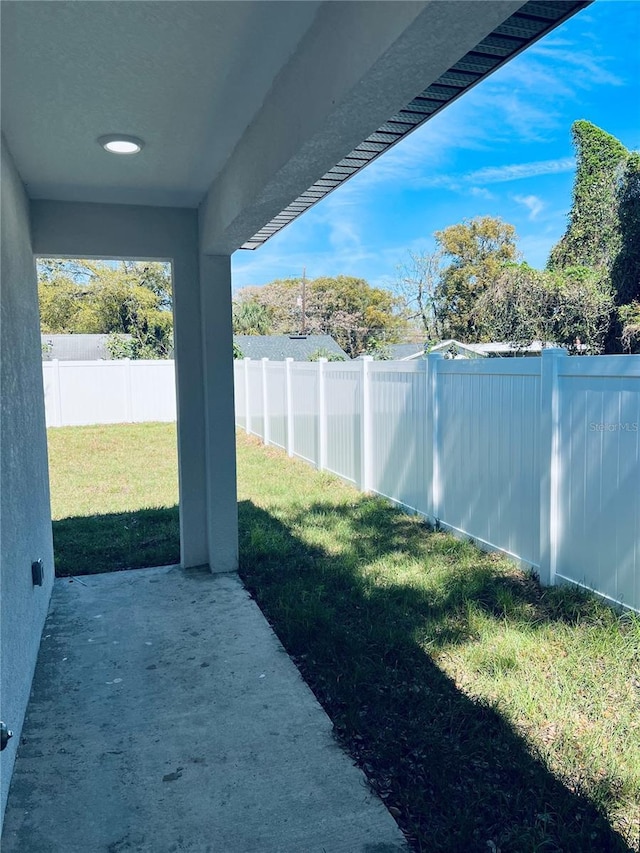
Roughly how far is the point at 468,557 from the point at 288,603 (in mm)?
1571

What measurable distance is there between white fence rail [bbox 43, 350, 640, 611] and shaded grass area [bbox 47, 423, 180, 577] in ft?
7.94

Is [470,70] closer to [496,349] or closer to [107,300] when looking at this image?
[496,349]

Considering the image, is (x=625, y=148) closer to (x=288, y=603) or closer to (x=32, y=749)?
(x=288, y=603)

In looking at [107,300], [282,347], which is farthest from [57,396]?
[107,300]

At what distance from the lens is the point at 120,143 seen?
3588 millimetres

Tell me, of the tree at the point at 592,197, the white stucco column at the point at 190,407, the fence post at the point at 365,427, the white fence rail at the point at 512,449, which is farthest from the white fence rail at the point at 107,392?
the tree at the point at 592,197

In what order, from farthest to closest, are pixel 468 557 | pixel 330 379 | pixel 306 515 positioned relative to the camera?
pixel 330 379 < pixel 306 515 < pixel 468 557

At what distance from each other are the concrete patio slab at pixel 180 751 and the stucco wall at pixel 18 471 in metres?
0.17

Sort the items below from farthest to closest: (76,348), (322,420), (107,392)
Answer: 1. (76,348)
2. (107,392)
3. (322,420)

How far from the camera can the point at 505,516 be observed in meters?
4.95

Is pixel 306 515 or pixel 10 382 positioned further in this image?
pixel 306 515

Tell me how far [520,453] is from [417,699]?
2.22 metres

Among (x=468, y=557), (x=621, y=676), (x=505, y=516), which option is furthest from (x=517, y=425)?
(x=621, y=676)

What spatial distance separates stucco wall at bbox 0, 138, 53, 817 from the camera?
2705 mm
